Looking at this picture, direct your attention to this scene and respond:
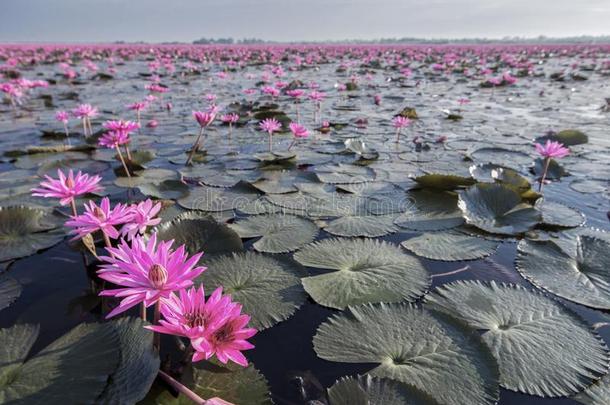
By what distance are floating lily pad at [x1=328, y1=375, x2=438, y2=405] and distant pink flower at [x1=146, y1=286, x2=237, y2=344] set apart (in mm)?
384

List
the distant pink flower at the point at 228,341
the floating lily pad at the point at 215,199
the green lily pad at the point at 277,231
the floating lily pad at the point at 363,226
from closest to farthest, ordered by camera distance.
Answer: the distant pink flower at the point at 228,341 → the green lily pad at the point at 277,231 → the floating lily pad at the point at 363,226 → the floating lily pad at the point at 215,199

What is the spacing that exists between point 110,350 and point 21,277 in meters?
1.02

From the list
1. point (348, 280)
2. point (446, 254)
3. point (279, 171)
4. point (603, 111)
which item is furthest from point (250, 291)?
point (603, 111)

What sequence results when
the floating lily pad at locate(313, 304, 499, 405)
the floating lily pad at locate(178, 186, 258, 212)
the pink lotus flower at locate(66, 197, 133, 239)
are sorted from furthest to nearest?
the floating lily pad at locate(178, 186, 258, 212)
the pink lotus flower at locate(66, 197, 133, 239)
the floating lily pad at locate(313, 304, 499, 405)

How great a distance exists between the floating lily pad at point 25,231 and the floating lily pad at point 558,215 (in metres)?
2.95

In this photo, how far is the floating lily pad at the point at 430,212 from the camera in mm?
2266

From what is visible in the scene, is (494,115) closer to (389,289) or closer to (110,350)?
(389,289)

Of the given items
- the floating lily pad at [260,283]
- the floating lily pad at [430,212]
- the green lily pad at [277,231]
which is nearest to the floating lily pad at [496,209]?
the floating lily pad at [430,212]

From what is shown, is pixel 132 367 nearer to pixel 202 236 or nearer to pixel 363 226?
pixel 202 236

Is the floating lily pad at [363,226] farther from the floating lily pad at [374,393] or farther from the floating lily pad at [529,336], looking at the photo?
the floating lily pad at [374,393]

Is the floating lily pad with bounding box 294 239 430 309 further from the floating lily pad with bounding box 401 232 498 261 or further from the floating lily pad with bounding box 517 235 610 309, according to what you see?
the floating lily pad with bounding box 517 235 610 309

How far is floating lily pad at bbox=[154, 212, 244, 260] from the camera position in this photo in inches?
74.5

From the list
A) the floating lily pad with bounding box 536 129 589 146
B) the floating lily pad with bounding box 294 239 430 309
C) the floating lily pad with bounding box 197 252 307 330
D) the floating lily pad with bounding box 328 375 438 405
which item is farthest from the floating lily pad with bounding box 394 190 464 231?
the floating lily pad with bounding box 536 129 589 146

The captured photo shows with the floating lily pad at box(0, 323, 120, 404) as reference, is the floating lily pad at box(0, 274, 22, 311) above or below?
below
